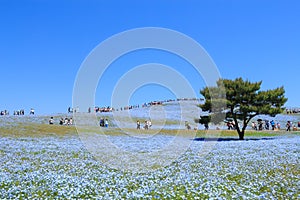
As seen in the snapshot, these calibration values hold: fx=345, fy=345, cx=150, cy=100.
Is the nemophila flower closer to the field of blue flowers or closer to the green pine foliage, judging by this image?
the field of blue flowers

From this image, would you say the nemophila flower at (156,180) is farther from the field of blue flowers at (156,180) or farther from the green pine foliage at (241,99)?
the green pine foliage at (241,99)

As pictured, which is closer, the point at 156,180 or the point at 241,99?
the point at 156,180

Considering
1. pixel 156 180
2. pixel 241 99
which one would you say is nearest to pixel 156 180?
pixel 156 180

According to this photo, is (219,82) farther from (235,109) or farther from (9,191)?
(9,191)

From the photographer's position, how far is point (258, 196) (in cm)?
903

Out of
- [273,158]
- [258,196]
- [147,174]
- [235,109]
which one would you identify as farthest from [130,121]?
[258,196]

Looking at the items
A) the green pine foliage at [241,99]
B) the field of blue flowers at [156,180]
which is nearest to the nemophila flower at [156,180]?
the field of blue flowers at [156,180]

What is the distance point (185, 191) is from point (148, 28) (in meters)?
7.37

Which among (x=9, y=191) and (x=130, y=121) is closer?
(x=9, y=191)

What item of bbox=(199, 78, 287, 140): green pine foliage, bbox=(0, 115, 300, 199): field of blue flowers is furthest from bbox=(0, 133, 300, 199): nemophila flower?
bbox=(199, 78, 287, 140): green pine foliage

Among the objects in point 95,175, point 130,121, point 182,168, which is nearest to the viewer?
point 95,175

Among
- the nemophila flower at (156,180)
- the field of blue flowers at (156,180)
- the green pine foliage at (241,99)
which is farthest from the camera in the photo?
the green pine foliage at (241,99)

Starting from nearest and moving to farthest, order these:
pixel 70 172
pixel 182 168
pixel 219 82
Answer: pixel 70 172
pixel 182 168
pixel 219 82

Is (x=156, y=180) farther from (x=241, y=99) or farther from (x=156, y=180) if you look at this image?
(x=241, y=99)
